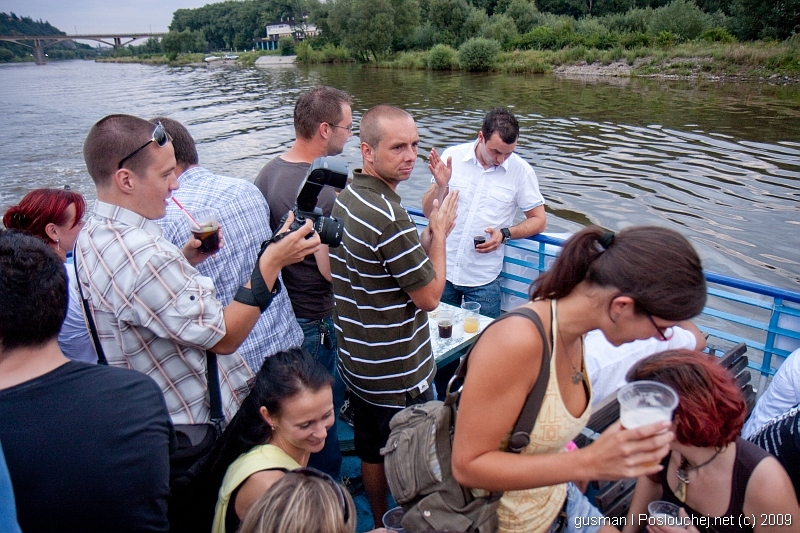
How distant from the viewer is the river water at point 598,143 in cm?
946

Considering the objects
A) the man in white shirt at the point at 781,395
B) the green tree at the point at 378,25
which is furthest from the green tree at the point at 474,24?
the man in white shirt at the point at 781,395

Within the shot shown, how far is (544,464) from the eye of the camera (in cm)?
136

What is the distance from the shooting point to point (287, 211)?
9.72 ft

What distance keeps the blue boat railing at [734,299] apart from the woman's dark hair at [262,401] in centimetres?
112

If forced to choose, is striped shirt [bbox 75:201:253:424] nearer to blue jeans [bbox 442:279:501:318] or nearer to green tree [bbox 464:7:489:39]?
blue jeans [bbox 442:279:501:318]

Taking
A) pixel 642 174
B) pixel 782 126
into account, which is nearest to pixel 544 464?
pixel 642 174

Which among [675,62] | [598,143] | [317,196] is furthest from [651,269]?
Answer: [675,62]

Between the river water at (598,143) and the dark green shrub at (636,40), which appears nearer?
the river water at (598,143)

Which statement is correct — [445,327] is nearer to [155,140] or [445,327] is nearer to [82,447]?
[155,140]

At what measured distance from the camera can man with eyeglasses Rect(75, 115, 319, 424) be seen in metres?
1.70

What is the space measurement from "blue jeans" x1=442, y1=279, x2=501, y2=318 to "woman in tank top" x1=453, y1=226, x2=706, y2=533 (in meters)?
2.44

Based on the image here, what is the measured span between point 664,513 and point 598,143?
14.5m

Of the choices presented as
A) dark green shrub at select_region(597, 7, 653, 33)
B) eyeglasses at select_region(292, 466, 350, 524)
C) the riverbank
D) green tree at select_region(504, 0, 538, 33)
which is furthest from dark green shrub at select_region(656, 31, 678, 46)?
eyeglasses at select_region(292, 466, 350, 524)

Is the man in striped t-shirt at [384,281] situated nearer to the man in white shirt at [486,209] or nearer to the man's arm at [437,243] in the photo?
the man's arm at [437,243]
